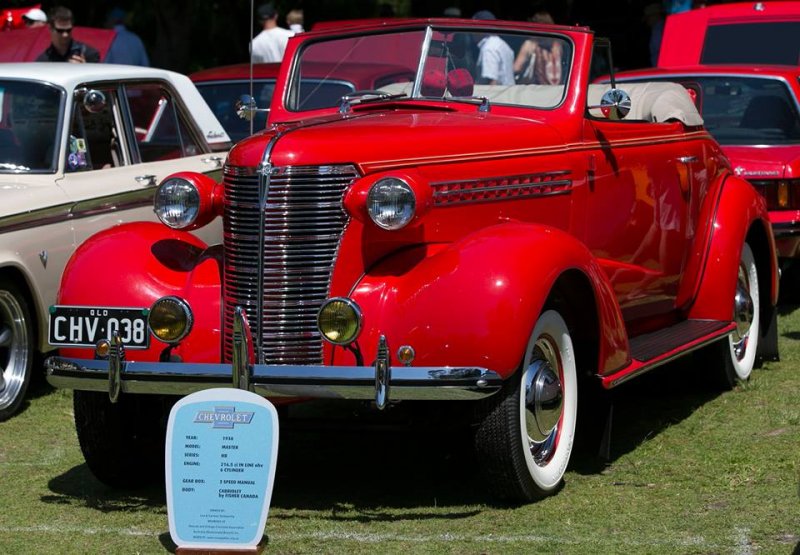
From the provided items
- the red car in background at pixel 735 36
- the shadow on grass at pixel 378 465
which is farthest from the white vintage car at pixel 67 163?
the red car in background at pixel 735 36

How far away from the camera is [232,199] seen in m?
5.33

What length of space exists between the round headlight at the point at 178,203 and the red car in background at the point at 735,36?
7.70m

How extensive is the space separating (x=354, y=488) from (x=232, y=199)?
129cm

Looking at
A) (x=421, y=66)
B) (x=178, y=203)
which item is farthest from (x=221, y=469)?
(x=421, y=66)

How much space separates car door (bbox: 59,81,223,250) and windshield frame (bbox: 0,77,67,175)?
55mm

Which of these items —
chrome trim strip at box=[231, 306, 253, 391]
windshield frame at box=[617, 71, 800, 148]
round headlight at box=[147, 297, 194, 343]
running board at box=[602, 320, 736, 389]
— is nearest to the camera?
chrome trim strip at box=[231, 306, 253, 391]

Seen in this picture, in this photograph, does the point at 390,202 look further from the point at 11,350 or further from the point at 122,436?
the point at 11,350

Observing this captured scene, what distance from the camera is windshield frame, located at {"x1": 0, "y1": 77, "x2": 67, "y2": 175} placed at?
24.6 feet

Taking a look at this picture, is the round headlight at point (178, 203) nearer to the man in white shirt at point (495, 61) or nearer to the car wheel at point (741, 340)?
the man in white shirt at point (495, 61)

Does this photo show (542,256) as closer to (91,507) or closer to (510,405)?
(510,405)

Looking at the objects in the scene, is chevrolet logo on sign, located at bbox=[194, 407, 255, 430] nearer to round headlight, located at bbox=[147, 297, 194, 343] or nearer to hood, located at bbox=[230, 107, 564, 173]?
round headlight, located at bbox=[147, 297, 194, 343]

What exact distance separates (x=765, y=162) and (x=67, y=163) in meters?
4.49

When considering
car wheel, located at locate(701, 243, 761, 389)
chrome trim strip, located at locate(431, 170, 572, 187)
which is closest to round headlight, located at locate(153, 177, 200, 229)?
chrome trim strip, located at locate(431, 170, 572, 187)

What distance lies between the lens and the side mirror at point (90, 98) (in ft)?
25.4
